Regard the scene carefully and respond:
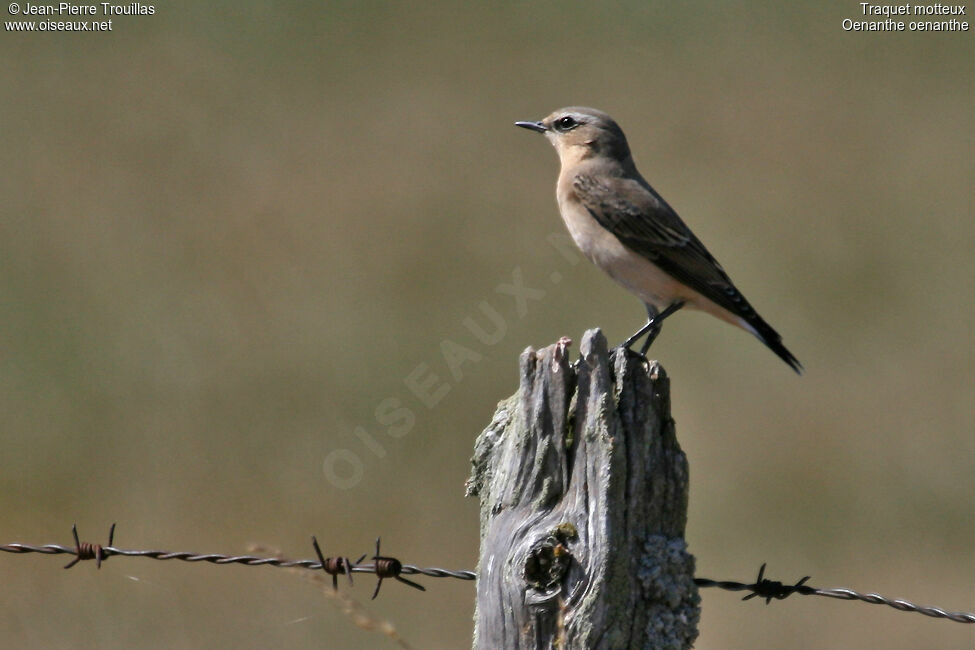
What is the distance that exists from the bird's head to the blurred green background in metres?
3.11

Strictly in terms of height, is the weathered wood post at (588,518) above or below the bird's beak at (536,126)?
below

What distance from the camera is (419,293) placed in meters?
11.7

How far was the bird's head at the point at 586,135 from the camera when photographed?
7.65 meters

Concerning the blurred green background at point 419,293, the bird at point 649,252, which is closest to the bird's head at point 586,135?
the bird at point 649,252

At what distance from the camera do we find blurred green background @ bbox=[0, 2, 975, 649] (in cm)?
923

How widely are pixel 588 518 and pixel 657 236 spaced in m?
3.61

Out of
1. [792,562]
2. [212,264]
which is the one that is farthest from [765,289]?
[212,264]

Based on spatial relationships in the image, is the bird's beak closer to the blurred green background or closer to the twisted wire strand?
the blurred green background

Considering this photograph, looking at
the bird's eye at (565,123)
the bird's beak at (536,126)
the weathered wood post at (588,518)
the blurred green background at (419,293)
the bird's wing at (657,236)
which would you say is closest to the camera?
the weathered wood post at (588,518)

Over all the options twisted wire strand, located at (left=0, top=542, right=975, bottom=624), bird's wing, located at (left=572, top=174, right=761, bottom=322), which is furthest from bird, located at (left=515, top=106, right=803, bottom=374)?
twisted wire strand, located at (left=0, top=542, right=975, bottom=624)

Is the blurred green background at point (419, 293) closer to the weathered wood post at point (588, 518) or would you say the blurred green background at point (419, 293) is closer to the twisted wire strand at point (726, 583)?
the twisted wire strand at point (726, 583)

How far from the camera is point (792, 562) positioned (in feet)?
30.1

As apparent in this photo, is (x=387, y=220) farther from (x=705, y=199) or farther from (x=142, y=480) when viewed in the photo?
(x=142, y=480)

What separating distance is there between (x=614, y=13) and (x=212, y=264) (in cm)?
686
